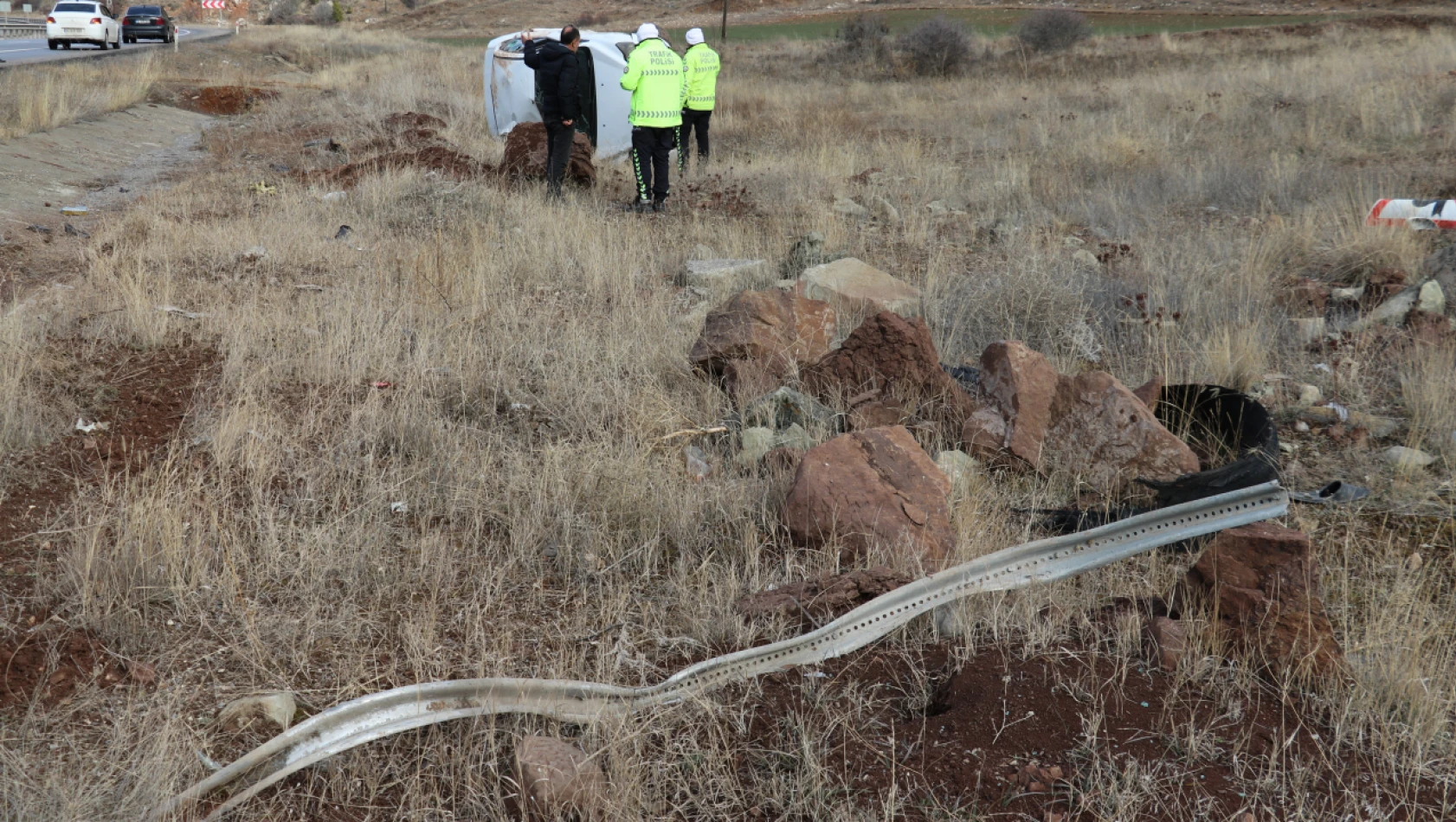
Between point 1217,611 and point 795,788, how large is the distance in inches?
50.1

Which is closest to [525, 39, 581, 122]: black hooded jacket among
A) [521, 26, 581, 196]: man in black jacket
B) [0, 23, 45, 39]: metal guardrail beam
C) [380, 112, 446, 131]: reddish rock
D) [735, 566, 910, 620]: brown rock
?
[521, 26, 581, 196]: man in black jacket

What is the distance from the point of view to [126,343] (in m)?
5.00

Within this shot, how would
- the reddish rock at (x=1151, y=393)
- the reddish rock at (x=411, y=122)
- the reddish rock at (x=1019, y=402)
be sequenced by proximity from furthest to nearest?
the reddish rock at (x=411, y=122), the reddish rock at (x=1151, y=393), the reddish rock at (x=1019, y=402)

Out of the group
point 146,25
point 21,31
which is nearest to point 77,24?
point 146,25

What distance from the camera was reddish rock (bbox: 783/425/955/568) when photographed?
3.24 metres

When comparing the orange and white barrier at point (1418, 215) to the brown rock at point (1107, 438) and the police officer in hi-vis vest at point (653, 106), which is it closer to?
the brown rock at point (1107, 438)

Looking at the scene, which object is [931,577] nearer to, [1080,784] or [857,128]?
[1080,784]

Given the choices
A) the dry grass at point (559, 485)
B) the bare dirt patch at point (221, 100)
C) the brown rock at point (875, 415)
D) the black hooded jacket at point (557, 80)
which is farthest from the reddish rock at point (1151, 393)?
the bare dirt patch at point (221, 100)

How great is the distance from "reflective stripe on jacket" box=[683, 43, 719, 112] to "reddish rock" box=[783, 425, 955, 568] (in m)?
8.95

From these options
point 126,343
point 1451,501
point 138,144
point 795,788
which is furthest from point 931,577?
point 138,144

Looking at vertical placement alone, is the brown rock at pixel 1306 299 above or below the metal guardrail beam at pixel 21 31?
below

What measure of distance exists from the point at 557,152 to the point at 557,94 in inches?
20.4

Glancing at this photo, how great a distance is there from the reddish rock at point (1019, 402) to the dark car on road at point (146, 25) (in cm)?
4062

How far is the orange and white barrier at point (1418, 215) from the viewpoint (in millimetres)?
6906
